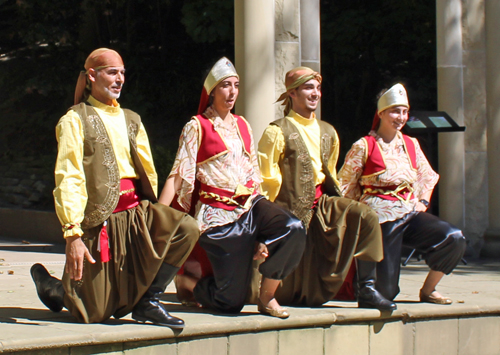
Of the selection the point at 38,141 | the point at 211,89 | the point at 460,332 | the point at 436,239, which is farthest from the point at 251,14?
the point at 38,141

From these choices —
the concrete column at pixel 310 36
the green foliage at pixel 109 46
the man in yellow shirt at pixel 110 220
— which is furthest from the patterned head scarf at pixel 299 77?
the green foliage at pixel 109 46

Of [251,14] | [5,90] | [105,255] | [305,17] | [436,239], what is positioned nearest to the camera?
[105,255]

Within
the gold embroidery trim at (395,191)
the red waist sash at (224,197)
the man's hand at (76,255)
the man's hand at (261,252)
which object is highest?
the red waist sash at (224,197)

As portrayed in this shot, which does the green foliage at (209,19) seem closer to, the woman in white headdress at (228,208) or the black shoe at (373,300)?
the woman in white headdress at (228,208)

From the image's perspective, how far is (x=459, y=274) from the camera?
877cm

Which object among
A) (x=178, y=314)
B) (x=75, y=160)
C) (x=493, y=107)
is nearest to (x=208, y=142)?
Answer: (x=75, y=160)

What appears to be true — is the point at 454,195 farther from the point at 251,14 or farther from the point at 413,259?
the point at 251,14

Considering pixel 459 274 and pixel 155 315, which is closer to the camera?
pixel 155 315

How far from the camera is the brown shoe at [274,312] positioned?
5391mm

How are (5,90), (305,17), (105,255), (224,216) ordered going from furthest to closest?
1. (5,90)
2. (305,17)
3. (224,216)
4. (105,255)

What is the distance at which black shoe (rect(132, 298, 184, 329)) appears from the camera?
485 centimetres

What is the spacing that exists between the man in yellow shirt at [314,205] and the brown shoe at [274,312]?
59cm

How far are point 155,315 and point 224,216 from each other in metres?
0.87

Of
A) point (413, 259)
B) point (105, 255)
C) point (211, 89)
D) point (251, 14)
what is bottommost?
point (413, 259)
